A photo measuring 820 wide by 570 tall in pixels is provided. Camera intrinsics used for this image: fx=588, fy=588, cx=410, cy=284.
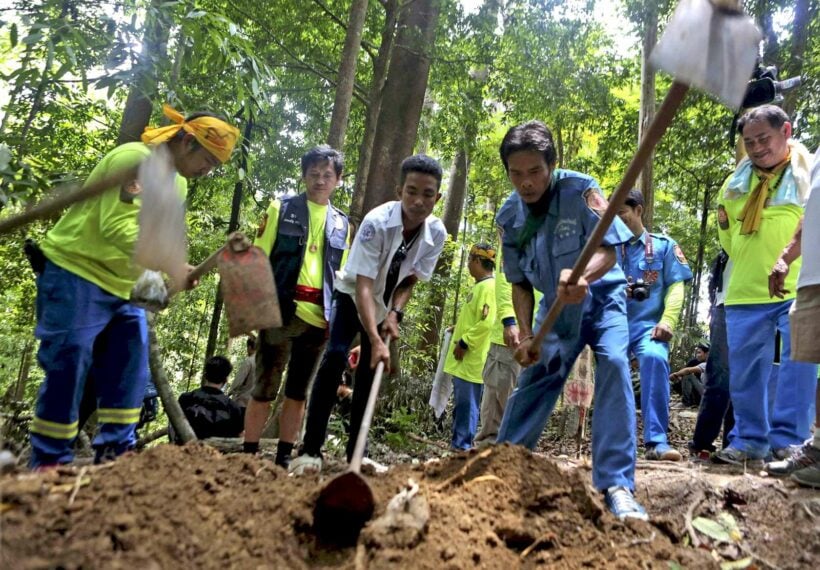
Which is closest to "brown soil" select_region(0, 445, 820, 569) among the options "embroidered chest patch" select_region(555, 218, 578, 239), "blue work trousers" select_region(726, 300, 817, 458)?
"blue work trousers" select_region(726, 300, 817, 458)

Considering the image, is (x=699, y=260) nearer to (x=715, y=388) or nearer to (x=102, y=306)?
(x=715, y=388)

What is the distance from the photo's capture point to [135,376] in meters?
→ 3.05

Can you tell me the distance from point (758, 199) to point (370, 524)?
3.37 m

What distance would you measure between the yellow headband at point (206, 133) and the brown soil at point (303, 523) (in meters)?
1.55

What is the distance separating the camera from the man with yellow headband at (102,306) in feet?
9.04

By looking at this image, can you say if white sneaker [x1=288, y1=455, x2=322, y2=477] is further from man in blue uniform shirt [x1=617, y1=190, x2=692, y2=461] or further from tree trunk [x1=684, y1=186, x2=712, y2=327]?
tree trunk [x1=684, y1=186, x2=712, y2=327]

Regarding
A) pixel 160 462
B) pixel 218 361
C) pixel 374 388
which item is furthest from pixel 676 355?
pixel 160 462

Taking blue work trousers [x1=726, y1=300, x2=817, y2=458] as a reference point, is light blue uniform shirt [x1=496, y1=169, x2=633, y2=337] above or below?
above

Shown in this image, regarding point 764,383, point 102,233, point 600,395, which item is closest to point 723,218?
point 764,383

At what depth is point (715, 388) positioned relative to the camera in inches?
172

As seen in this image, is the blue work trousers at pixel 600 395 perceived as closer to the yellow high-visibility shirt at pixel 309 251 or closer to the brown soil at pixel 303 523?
the brown soil at pixel 303 523

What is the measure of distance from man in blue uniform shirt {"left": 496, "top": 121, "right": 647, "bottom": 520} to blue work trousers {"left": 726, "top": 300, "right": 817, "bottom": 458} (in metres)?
1.29

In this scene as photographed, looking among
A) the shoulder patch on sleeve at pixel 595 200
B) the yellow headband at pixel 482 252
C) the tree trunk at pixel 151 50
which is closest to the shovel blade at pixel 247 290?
the shoulder patch on sleeve at pixel 595 200

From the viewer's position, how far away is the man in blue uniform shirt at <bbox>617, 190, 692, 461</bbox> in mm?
4547
